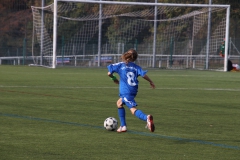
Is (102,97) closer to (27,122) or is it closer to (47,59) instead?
(27,122)

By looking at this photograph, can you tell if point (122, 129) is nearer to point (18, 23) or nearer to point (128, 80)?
point (128, 80)

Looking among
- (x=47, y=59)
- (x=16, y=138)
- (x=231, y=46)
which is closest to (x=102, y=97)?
(x=16, y=138)

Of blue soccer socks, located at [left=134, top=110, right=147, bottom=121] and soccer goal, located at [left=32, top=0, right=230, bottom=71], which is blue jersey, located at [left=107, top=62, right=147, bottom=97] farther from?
soccer goal, located at [left=32, top=0, right=230, bottom=71]

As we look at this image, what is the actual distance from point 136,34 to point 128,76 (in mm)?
29633

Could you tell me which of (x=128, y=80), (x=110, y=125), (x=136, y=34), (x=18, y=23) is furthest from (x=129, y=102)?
(x=18, y=23)

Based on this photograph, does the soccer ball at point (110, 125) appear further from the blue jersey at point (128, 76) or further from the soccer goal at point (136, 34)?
the soccer goal at point (136, 34)

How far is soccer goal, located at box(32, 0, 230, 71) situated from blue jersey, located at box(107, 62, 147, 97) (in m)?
25.3

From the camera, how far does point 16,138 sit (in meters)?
8.88

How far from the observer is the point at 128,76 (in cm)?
1002

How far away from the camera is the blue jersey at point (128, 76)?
999cm

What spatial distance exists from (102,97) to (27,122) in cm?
563

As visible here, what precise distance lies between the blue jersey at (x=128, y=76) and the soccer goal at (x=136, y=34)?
25.3m

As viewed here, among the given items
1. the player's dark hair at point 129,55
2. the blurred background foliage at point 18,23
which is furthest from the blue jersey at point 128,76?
the blurred background foliage at point 18,23

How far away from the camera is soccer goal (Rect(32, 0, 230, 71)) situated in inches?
1428
